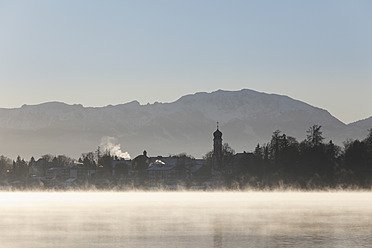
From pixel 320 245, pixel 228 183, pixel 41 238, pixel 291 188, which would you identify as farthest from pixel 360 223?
pixel 228 183

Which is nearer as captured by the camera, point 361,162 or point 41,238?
point 41,238

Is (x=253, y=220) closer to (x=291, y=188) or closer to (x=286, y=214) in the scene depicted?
(x=286, y=214)

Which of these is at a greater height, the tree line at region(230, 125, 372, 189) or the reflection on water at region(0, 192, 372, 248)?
the tree line at region(230, 125, 372, 189)

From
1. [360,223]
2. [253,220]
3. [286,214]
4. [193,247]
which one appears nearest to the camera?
[193,247]

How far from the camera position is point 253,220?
73812 mm

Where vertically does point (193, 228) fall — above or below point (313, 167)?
below

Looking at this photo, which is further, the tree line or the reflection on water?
the tree line

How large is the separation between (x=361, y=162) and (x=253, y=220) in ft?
282

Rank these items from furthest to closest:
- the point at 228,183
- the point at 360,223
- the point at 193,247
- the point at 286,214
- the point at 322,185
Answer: the point at 228,183 < the point at 322,185 < the point at 286,214 < the point at 360,223 < the point at 193,247

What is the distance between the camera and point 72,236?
194 ft

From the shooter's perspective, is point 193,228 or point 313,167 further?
point 313,167

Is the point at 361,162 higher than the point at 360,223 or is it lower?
higher

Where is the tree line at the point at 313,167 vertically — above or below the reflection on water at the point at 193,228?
above

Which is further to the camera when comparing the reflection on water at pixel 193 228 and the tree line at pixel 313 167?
the tree line at pixel 313 167
